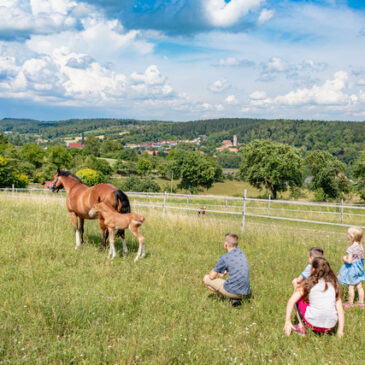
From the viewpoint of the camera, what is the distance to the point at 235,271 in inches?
198

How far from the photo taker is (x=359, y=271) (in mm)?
5332

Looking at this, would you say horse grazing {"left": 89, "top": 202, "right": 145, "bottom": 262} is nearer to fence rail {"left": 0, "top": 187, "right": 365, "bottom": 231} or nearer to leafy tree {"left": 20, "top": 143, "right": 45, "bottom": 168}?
fence rail {"left": 0, "top": 187, "right": 365, "bottom": 231}

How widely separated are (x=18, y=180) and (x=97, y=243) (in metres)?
55.2

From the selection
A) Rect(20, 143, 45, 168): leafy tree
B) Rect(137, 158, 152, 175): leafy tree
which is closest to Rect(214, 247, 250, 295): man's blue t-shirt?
Rect(20, 143, 45, 168): leafy tree

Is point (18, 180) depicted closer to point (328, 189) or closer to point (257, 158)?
point (257, 158)

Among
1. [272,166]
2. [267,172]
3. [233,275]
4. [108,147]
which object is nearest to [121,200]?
[233,275]

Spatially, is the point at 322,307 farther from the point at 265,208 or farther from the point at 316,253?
the point at 265,208

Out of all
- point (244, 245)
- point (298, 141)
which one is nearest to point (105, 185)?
point (244, 245)

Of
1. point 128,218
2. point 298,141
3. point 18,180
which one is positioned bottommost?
point 18,180

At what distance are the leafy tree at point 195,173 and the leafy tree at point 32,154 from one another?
54.5 meters

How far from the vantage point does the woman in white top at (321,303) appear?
4.16m

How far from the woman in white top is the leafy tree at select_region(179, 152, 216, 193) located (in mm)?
59569

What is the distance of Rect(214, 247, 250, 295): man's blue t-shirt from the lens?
4.99m

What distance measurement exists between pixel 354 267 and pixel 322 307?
1552mm
